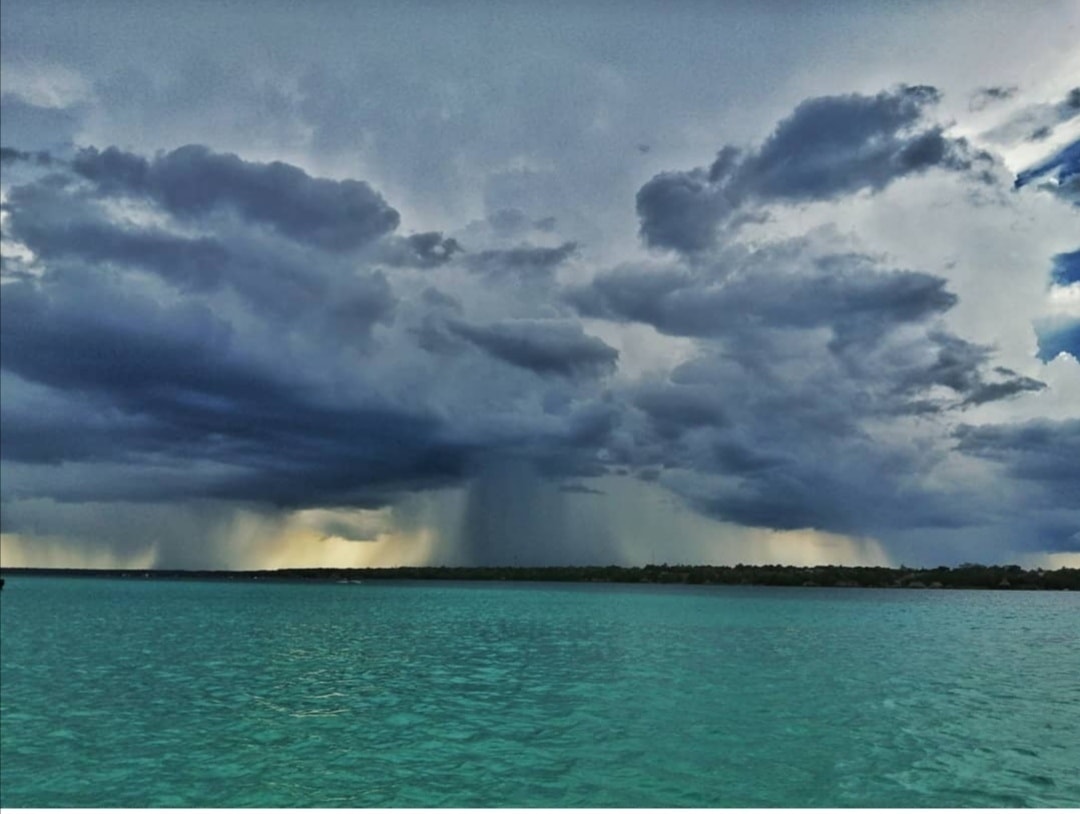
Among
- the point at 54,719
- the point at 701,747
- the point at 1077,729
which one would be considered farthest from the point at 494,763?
the point at 1077,729

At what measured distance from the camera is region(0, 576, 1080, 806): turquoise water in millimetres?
23219

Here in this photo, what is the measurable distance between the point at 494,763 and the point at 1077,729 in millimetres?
26001

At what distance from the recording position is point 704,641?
251 feet

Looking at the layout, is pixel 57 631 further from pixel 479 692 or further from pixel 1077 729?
pixel 1077 729

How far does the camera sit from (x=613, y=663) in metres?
55.6

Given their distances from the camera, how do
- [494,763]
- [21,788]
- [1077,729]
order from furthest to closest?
[1077,729] < [494,763] < [21,788]

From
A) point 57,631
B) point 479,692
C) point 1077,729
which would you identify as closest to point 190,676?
point 479,692

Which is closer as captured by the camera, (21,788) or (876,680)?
(21,788)

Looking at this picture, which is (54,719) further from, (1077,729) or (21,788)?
(1077,729)

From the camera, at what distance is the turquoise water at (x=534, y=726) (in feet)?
76.2

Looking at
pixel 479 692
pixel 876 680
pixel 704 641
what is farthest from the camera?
Result: pixel 704 641

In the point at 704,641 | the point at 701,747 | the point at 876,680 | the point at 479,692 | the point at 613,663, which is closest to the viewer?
the point at 701,747

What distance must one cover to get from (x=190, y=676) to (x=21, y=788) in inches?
1021

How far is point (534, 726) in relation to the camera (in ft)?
104
